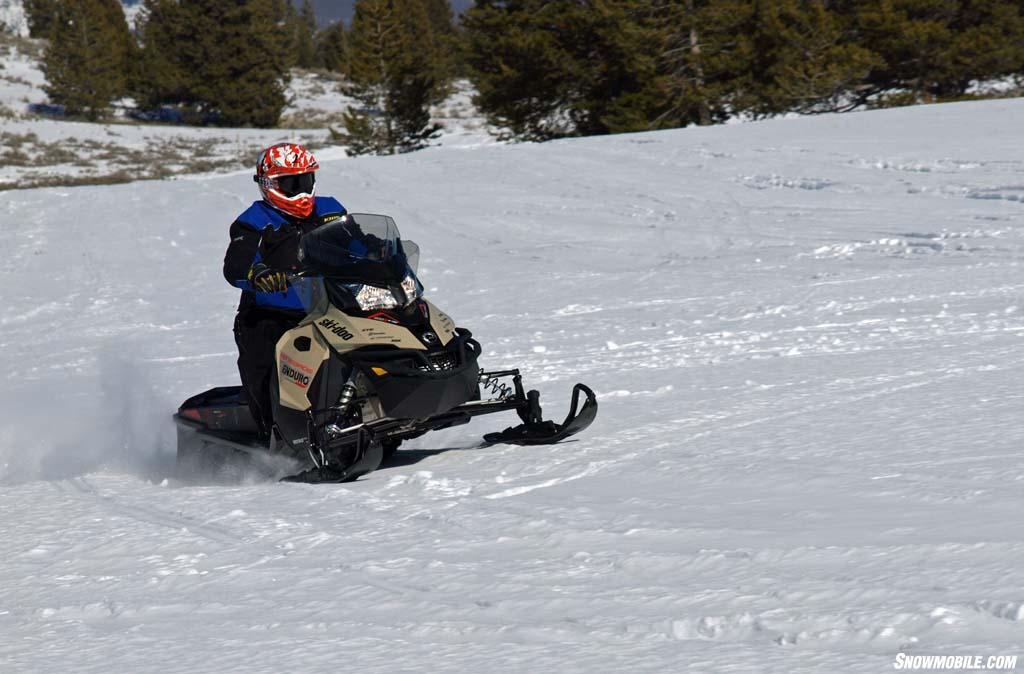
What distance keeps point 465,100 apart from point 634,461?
60933 mm

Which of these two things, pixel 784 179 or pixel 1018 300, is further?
pixel 784 179

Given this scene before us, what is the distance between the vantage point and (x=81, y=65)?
166 ft

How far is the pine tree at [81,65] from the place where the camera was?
49844 mm

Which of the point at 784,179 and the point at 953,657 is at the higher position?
the point at 784,179

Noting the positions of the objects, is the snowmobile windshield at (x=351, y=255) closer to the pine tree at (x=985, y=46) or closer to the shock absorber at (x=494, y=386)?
the shock absorber at (x=494, y=386)

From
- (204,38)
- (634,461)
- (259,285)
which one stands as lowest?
(634,461)

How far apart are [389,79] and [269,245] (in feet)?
117

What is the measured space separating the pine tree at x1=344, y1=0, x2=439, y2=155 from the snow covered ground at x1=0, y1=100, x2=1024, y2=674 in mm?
26045

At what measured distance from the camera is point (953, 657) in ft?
8.24

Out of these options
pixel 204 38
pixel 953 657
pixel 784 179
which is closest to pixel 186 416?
pixel 953 657

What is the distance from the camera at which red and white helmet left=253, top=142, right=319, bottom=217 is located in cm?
584

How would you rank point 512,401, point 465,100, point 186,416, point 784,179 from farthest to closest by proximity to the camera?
1. point 465,100
2. point 784,179
3. point 186,416
4. point 512,401

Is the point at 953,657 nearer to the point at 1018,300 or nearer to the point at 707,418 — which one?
the point at 707,418

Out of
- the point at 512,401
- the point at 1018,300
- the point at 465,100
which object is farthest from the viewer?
the point at 465,100
